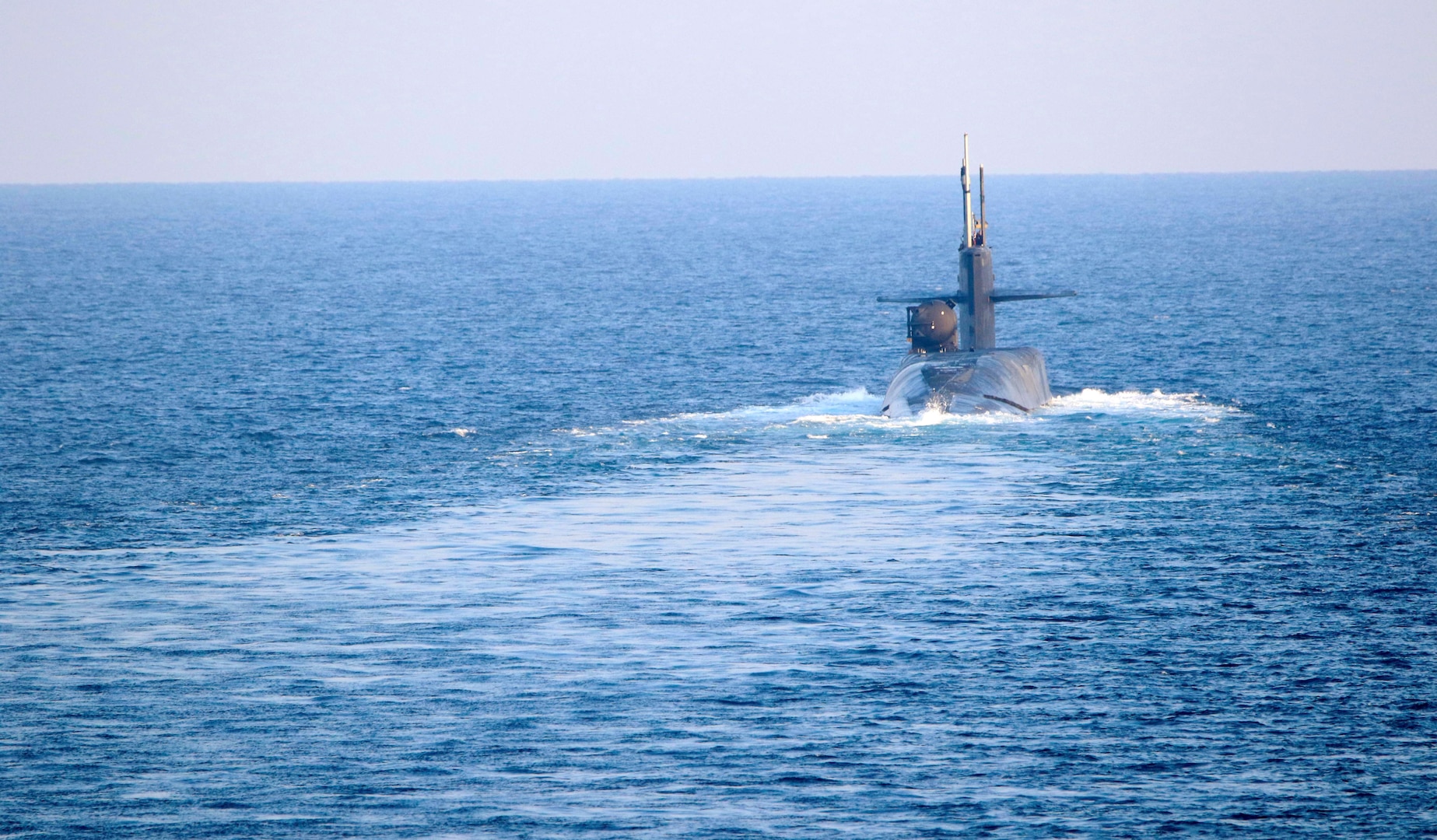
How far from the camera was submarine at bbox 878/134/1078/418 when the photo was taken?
2475 inches

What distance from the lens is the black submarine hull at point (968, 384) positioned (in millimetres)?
62531

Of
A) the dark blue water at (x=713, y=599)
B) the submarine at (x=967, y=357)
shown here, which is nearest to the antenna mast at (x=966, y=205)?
the submarine at (x=967, y=357)

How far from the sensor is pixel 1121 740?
29844mm

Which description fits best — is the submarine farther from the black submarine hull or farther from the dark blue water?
the dark blue water

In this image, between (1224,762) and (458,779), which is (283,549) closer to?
(458,779)

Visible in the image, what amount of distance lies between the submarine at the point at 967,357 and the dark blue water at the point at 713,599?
2.18 meters

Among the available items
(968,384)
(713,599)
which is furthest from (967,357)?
(713,599)

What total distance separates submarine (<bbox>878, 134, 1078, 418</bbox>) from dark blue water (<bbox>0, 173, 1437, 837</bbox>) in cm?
218

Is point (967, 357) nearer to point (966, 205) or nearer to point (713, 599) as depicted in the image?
point (966, 205)

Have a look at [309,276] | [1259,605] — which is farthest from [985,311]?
[309,276]

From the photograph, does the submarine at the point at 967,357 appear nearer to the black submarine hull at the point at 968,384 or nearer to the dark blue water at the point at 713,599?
the black submarine hull at the point at 968,384

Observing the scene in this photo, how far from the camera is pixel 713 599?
3934 cm

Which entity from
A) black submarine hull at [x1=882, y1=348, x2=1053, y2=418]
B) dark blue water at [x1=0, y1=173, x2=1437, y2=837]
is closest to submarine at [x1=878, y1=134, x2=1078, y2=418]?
black submarine hull at [x1=882, y1=348, x2=1053, y2=418]

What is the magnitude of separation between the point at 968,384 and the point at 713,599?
2688 cm
